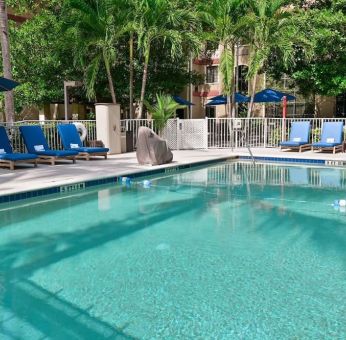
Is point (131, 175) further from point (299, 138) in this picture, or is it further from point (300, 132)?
point (300, 132)

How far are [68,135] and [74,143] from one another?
309 millimetres

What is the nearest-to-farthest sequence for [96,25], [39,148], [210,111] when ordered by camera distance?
[39,148]
[96,25]
[210,111]

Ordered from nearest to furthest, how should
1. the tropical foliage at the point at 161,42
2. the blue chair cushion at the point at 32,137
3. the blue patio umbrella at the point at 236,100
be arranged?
1. the blue chair cushion at the point at 32,137
2. the tropical foliage at the point at 161,42
3. the blue patio umbrella at the point at 236,100

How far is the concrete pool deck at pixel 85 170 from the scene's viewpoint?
9.41m

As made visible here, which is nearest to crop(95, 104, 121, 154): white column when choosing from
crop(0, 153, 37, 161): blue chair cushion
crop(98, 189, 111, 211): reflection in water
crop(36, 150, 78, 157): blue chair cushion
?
crop(36, 150, 78, 157): blue chair cushion

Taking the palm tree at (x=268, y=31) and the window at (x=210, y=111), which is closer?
the palm tree at (x=268, y=31)

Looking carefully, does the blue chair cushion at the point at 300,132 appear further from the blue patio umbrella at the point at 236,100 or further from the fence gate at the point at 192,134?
the blue patio umbrella at the point at 236,100

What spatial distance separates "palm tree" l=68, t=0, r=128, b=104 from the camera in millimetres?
16498

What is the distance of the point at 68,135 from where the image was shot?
46.5 ft

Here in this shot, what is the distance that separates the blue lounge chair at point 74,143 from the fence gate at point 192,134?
186 inches

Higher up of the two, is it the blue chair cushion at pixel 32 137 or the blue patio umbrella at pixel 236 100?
the blue patio umbrella at pixel 236 100

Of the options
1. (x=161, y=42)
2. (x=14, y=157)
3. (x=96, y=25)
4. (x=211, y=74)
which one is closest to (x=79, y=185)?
(x=14, y=157)

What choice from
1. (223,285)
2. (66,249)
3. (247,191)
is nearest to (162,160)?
(247,191)

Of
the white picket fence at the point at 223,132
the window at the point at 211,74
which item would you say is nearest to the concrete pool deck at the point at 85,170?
the white picket fence at the point at 223,132
